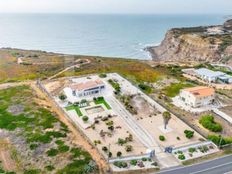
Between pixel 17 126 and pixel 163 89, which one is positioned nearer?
pixel 17 126

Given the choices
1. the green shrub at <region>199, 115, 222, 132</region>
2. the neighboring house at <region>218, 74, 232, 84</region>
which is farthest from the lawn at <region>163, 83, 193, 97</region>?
the neighboring house at <region>218, 74, 232, 84</region>

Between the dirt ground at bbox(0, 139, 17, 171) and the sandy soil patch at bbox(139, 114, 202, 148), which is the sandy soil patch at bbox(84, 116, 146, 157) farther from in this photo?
the dirt ground at bbox(0, 139, 17, 171)

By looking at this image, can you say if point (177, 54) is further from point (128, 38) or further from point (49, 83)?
point (49, 83)

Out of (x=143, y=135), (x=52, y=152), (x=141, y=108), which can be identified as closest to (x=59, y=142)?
(x=52, y=152)

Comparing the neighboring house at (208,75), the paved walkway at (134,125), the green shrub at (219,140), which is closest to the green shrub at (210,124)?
the green shrub at (219,140)

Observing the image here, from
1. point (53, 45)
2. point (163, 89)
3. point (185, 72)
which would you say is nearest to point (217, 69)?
point (185, 72)

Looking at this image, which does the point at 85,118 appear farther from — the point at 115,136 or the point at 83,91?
the point at 83,91
